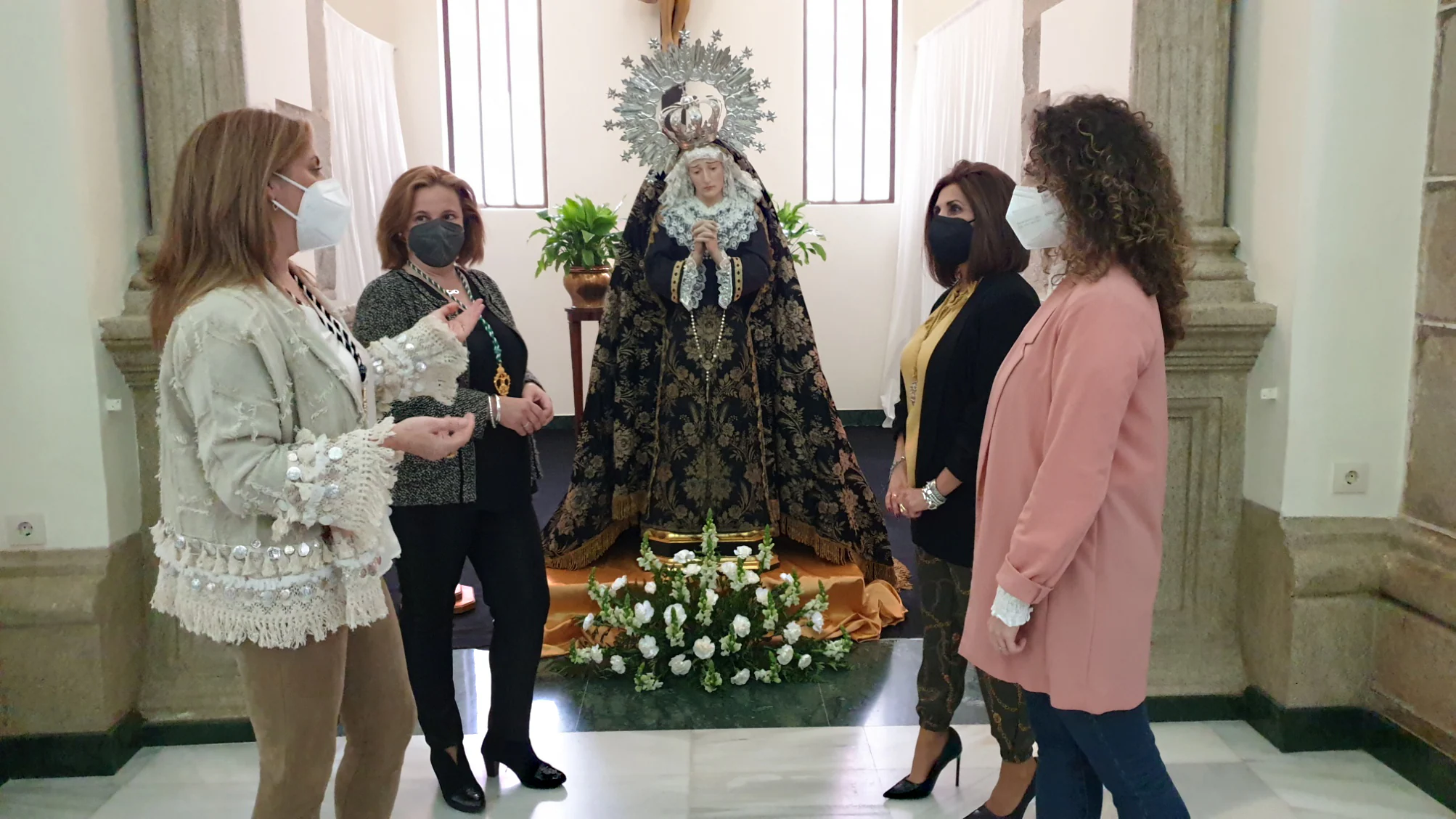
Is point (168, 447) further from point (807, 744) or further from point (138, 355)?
point (807, 744)

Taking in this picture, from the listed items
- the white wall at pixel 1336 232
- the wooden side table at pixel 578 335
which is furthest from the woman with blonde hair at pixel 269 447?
the wooden side table at pixel 578 335

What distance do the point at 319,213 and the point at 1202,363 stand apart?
92.6 inches

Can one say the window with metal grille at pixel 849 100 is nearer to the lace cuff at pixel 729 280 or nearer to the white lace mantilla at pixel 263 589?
the lace cuff at pixel 729 280

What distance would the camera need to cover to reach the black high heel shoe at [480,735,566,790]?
2.71m

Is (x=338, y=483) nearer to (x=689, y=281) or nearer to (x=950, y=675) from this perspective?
(x=950, y=675)

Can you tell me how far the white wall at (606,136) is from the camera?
7.52 metres

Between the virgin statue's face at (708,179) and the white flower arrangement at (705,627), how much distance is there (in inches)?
43.0

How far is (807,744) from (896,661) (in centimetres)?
66

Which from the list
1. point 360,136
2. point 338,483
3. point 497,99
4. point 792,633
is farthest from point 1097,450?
point 497,99

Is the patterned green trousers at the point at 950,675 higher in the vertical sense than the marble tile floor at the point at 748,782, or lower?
higher

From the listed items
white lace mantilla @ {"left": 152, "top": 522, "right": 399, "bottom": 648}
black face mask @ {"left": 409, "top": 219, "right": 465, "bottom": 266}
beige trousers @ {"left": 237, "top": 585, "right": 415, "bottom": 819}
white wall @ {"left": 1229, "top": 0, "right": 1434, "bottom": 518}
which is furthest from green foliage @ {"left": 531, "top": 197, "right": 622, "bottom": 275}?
white lace mantilla @ {"left": 152, "top": 522, "right": 399, "bottom": 648}

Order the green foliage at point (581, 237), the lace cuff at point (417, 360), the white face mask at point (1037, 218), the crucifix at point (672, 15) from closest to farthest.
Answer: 1. the white face mask at point (1037, 218)
2. the lace cuff at point (417, 360)
3. the green foliage at point (581, 237)
4. the crucifix at point (672, 15)

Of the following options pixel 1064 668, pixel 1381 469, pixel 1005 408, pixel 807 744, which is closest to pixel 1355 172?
pixel 1381 469

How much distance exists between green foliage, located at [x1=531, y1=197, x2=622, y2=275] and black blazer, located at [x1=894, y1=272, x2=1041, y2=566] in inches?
127
